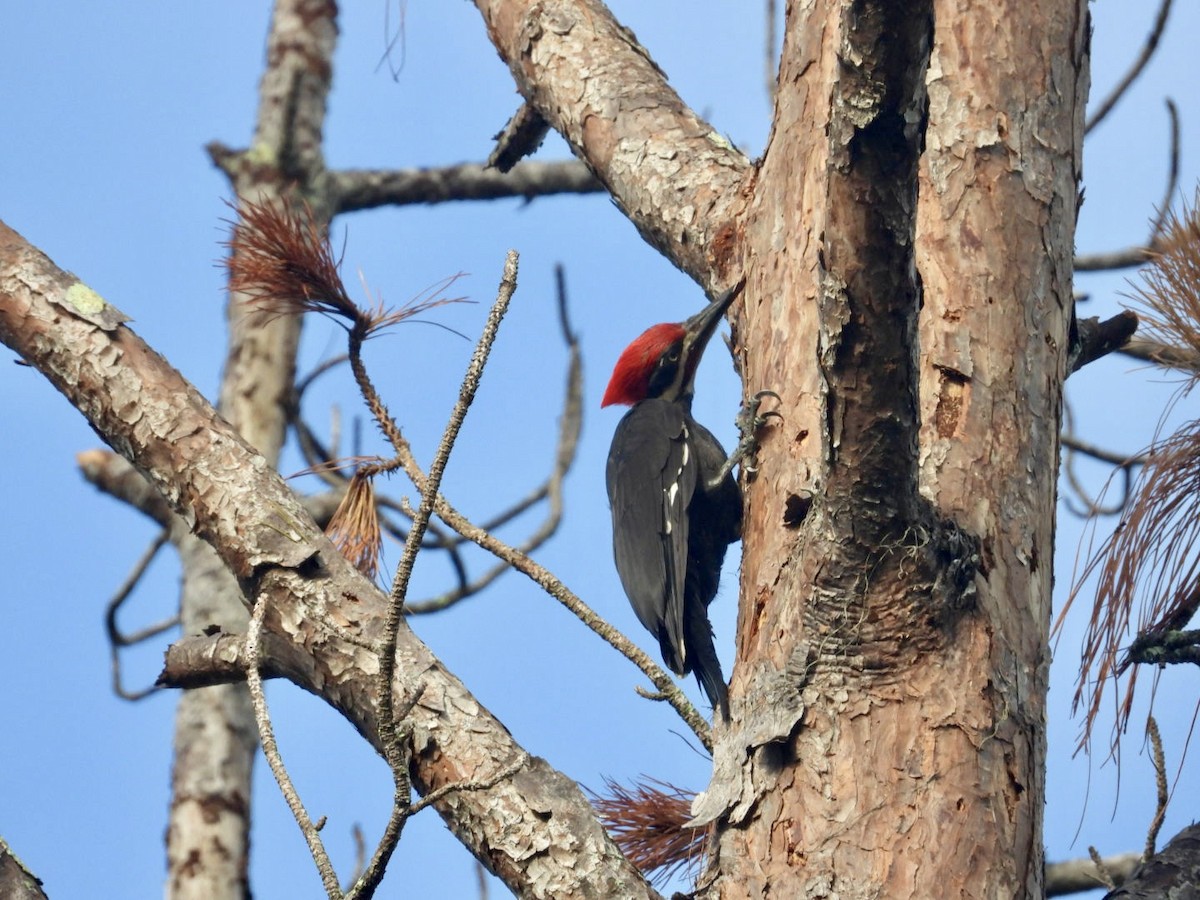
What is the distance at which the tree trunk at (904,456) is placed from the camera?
1567 mm


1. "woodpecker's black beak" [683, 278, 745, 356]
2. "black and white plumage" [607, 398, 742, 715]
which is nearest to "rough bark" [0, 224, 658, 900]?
"black and white plumage" [607, 398, 742, 715]

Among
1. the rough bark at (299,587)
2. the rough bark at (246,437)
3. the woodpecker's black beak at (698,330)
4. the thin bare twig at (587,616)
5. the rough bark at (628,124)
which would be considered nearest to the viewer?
the rough bark at (299,587)

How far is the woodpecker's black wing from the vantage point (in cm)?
319

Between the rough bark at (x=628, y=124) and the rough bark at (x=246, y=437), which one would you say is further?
the rough bark at (x=246, y=437)

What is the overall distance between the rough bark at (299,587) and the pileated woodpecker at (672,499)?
1084 millimetres

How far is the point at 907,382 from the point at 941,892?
68 cm

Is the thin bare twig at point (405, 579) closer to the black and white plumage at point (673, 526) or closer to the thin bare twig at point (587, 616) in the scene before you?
the thin bare twig at point (587, 616)

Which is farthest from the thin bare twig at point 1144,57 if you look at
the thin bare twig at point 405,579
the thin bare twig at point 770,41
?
the thin bare twig at point 405,579

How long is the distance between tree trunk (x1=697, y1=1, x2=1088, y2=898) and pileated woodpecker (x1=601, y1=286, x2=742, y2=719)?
0.72 m

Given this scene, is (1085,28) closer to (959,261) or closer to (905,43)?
(959,261)

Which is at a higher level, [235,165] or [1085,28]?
[235,165]

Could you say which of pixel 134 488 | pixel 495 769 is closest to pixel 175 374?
pixel 495 769

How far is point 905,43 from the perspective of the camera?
1376 millimetres

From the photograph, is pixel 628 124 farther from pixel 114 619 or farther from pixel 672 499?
pixel 114 619
